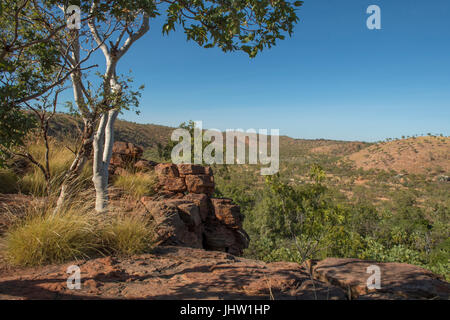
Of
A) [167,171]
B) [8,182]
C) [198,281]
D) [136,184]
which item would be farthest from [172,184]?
[198,281]

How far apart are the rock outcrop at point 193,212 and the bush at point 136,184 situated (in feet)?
1.19

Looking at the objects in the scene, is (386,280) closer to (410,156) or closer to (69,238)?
(69,238)

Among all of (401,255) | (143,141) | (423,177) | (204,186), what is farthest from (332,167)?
(204,186)

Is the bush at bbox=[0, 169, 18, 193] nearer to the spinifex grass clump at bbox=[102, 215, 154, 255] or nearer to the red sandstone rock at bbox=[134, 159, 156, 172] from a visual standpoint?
the red sandstone rock at bbox=[134, 159, 156, 172]

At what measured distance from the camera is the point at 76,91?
12.6 feet

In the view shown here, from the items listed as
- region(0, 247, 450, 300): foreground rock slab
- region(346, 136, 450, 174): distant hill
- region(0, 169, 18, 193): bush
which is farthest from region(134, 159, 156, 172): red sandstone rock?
region(346, 136, 450, 174): distant hill

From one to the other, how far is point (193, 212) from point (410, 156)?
56.4 m

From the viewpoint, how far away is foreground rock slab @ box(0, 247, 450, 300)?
2.38m

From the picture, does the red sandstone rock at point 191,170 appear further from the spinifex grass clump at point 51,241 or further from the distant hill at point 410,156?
the distant hill at point 410,156

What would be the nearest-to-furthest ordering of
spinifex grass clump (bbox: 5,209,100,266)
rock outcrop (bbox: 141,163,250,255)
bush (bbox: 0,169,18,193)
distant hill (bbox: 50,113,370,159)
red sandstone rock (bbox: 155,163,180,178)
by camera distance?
1. spinifex grass clump (bbox: 5,209,100,266)
2. rock outcrop (bbox: 141,163,250,255)
3. bush (bbox: 0,169,18,193)
4. red sandstone rock (bbox: 155,163,180,178)
5. distant hill (bbox: 50,113,370,159)

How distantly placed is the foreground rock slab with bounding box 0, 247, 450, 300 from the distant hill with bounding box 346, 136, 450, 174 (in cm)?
4911

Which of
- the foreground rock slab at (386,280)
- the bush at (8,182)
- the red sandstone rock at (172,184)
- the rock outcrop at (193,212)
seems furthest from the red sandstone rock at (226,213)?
the bush at (8,182)
